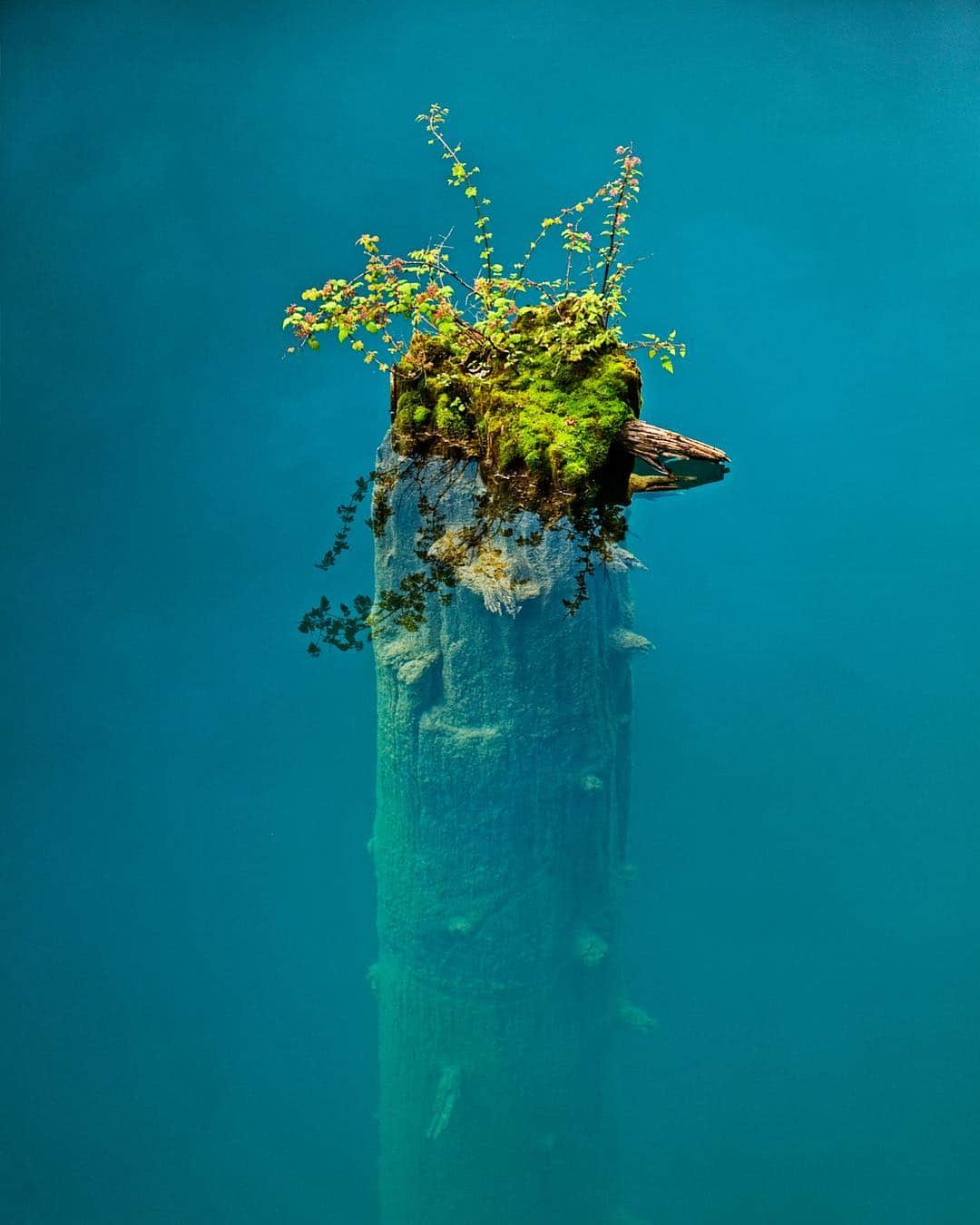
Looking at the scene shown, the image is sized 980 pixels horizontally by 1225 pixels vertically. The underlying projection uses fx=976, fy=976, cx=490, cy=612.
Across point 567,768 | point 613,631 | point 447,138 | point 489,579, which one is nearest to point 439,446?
point 489,579

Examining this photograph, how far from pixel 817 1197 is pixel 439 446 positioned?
3.72m

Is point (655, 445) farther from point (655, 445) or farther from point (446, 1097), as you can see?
point (446, 1097)

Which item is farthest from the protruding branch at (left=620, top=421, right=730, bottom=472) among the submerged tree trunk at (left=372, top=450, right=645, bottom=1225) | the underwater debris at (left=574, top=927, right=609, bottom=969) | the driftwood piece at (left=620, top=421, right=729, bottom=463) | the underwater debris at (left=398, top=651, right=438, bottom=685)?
the underwater debris at (left=574, top=927, right=609, bottom=969)

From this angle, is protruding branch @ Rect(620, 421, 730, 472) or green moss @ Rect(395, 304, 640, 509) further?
protruding branch @ Rect(620, 421, 730, 472)

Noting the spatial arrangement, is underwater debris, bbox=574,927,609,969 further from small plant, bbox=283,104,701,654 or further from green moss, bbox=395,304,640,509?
green moss, bbox=395,304,640,509

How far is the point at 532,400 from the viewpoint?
3.10m

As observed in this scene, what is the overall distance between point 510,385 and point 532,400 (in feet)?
0.36

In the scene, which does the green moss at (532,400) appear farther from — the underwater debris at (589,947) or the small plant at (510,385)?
the underwater debris at (589,947)

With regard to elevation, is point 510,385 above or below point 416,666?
above

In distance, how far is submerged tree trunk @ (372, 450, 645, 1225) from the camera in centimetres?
321

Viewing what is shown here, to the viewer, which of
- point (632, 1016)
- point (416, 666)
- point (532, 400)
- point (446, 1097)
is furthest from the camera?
point (632, 1016)

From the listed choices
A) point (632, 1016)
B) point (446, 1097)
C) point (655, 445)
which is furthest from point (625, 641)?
→ point (446, 1097)

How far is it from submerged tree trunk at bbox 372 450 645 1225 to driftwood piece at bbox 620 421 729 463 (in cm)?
40

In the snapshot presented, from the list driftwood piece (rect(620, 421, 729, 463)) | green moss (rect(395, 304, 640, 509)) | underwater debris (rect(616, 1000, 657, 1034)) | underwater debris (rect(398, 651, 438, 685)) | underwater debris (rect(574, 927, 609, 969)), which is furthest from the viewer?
underwater debris (rect(616, 1000, 657, 1034))
